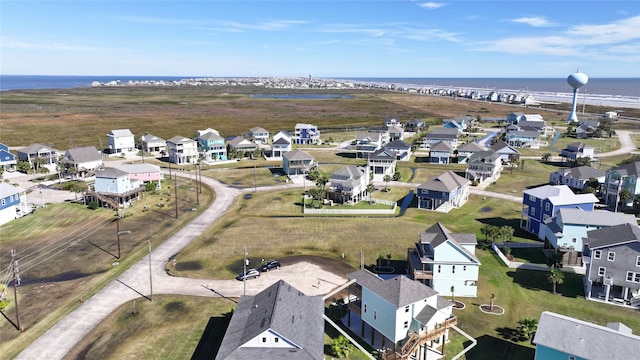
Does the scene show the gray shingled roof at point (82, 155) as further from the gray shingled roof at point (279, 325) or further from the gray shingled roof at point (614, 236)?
the gray shingled roof at point (614, 236)

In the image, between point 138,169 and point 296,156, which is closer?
point 138,169

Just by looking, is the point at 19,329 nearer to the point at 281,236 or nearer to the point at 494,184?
the point at 281,236

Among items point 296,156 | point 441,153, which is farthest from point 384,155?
point 441,153

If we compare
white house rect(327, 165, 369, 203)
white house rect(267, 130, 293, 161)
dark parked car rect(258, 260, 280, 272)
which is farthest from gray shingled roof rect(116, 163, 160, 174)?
dark parked car rect(258, 260, 280, 272)

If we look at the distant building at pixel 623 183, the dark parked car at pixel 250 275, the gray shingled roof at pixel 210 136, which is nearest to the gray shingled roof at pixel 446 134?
the distant building at pixel 623 183

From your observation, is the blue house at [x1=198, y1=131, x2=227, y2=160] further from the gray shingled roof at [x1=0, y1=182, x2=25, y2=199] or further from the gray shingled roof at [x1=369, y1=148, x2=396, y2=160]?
the gray shingled roof at [x1=0, y1=182, x2=25, y2=199]

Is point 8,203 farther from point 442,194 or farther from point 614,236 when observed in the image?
point 614,236

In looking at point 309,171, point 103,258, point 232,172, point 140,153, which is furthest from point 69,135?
point 103,258
